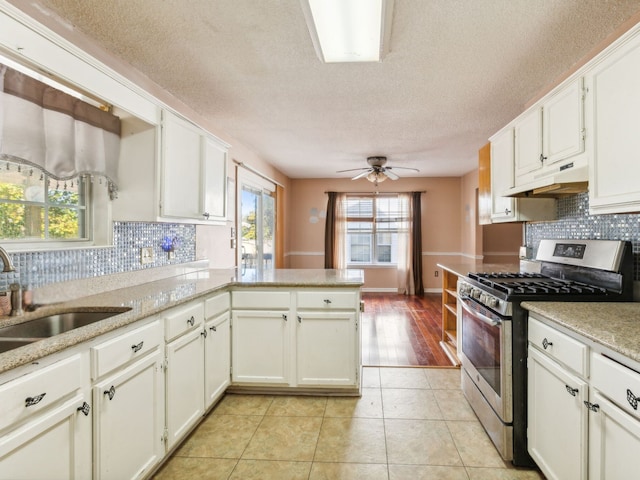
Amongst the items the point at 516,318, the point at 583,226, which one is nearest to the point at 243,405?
the point at 516,318

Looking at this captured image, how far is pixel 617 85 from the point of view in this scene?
63.1 inches

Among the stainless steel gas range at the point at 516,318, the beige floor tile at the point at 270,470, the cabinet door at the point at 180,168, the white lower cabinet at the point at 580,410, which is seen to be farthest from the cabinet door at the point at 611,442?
the cabinet door at the point at 180,168

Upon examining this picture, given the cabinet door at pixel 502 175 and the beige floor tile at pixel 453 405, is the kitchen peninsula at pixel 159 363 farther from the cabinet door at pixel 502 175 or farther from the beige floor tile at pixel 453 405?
the cabinet door at pixel 502 175

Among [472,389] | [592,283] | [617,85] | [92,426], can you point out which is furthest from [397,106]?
[92,426]

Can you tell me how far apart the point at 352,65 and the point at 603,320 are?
79.9 inches

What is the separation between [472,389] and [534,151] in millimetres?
1666

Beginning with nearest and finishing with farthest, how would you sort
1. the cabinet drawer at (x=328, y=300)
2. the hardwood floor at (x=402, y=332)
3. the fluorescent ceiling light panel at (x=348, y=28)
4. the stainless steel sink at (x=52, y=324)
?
the stainless steel sink at (x=52, y=324)
the fluorescent ceiling light panel at (x=348, y=28)
the cabinet drawer at (x=328, y=300)
the hardwood floor at (x=402, y=332)

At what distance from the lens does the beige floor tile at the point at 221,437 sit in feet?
6.47

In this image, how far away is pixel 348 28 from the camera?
1.87m

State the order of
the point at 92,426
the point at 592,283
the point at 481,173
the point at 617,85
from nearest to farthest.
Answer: the point at 92,426, the point at 617,85, the point at 592,283, the point at 481,173

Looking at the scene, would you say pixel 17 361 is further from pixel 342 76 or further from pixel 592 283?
pixel 592 283

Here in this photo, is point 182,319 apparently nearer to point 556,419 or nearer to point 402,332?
point 556,419

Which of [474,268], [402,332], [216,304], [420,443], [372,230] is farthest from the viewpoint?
[372,230]

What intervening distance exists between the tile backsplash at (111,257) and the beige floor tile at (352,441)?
1.66 meters
